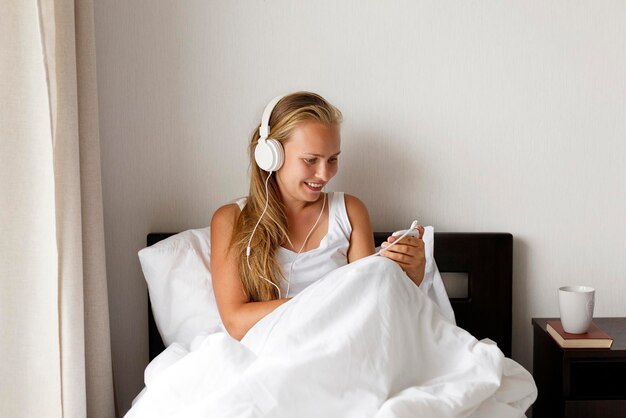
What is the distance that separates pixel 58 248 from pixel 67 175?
160 millimetres

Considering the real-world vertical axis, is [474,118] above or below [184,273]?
above

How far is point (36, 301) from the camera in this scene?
1.42 meters

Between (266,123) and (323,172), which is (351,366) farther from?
(266,123)

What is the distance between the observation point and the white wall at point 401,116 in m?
1.97

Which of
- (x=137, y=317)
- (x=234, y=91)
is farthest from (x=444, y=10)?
(x=137, y=317)

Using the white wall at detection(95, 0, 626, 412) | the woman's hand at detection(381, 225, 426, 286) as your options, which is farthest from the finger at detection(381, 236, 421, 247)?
the white wall at detection(95, 0, 626, 412)

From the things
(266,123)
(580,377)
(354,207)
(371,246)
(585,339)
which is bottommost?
(580,377)

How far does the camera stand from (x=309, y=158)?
1.71m

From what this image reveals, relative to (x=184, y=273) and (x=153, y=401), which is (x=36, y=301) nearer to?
(x=153, y=401)

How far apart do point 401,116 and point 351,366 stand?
90 centimetres

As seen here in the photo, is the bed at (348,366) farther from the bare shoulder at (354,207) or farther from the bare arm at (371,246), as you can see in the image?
the bare shoulder at (354,207)

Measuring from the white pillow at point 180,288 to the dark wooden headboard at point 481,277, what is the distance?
4.9 inches

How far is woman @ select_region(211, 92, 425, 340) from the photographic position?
1.70 m

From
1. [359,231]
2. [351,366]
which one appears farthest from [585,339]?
[351,366]
